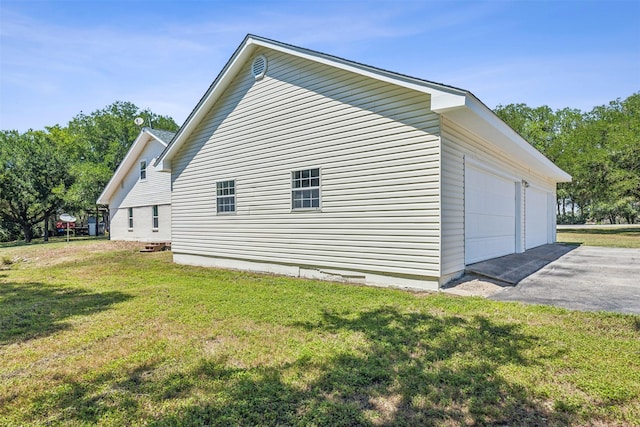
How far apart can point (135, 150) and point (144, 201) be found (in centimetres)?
295

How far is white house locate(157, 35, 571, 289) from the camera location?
6.71 metres

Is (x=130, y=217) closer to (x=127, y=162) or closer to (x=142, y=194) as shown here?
(x=142, y=194)

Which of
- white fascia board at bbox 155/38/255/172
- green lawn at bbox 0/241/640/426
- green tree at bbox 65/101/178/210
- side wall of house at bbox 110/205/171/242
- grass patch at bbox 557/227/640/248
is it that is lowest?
grass patch at bbox 557/227/640/248

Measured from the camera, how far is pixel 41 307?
6148mm

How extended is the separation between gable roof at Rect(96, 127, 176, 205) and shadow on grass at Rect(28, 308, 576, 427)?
648 inches

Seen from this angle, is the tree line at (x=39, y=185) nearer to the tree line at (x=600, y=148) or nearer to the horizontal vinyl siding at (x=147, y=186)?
the horizontal vinyl siding at (x=147, y=186)

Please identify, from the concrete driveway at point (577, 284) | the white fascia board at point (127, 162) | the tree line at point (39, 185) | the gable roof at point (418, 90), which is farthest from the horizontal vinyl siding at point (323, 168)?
the tree line at point (39, 185)

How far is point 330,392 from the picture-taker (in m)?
2.91

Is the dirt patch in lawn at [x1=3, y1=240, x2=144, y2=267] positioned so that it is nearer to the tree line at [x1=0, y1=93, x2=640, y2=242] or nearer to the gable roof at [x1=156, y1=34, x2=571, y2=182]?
the gable roof at [x1=156, y1=34, x2=571, y2=182]

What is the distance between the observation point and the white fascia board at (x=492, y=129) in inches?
256

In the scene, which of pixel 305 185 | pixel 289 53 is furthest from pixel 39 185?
pixel 305 185

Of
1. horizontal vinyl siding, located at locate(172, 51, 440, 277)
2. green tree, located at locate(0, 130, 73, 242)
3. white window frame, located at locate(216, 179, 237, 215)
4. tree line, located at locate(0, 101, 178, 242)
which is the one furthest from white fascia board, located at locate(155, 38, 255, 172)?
green tree, located at locate(0, 130, 73, 242)

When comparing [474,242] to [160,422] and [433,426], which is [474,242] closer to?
[433,426]

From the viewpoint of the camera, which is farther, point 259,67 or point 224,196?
point 224,196
